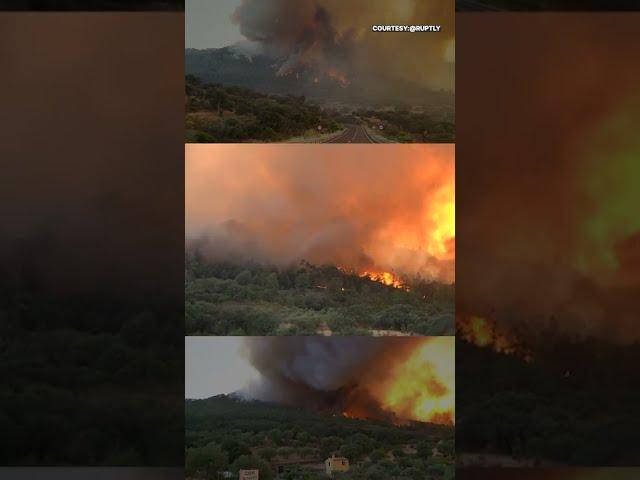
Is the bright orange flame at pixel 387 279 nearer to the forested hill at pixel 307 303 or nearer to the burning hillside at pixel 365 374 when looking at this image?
the forested hill at pixel 307 303

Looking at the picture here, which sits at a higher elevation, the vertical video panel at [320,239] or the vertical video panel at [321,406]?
the vertical video panel at [320,239]

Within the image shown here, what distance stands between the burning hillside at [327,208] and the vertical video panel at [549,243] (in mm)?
1838

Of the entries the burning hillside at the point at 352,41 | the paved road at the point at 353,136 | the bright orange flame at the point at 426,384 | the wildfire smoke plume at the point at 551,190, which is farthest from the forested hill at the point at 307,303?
the wildfire smoke plume at the point at 551,190

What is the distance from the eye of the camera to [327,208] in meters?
5.47

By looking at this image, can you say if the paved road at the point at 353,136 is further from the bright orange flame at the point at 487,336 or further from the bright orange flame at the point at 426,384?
the bright orange flame at the point at 487,336

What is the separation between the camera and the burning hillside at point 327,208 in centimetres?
545

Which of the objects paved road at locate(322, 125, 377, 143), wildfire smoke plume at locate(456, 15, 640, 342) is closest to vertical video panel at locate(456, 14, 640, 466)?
wildfire smoke plume at locate(456, 15, 640, 342)

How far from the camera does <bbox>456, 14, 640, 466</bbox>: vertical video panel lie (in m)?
7.16

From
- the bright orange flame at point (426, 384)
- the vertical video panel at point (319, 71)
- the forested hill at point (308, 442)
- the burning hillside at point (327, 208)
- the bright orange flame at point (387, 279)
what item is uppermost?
the vertical video panel at point (319, 71)

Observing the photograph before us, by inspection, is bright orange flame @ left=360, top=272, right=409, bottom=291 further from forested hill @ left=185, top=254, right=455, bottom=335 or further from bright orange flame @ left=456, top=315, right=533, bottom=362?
bright orange flame @ left=456, top=315, right=533, bottom=362

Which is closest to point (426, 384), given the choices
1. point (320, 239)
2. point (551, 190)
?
point (320, 239)

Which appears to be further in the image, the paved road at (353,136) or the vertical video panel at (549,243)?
the vertical video panel at (549,243)

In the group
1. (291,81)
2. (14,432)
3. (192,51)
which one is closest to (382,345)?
(291,81)

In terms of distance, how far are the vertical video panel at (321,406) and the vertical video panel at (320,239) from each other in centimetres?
11
